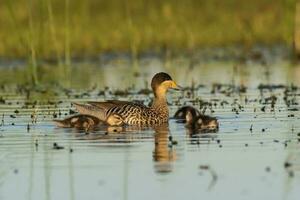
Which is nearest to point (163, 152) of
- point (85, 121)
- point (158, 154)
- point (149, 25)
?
point (158, 154)

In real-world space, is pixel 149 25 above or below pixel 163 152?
above

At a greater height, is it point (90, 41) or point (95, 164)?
point (90, 41)

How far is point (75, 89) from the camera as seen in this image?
2281cm

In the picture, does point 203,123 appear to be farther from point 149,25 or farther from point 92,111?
point 149,25

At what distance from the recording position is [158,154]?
13.8m

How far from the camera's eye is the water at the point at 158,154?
11.7 metres

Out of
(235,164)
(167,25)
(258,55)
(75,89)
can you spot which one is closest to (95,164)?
(235,164)

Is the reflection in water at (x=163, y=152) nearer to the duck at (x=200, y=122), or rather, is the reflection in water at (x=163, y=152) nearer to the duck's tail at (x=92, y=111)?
the duck at (x=200, y=122)

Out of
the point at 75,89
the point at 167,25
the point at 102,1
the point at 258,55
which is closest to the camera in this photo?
the point at 75,89

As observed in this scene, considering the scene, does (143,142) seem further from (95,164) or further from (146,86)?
(146,86)

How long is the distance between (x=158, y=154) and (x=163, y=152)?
160mm

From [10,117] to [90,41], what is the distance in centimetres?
1373

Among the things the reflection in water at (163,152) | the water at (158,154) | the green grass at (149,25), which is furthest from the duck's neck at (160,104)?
the green grass at (149,25)

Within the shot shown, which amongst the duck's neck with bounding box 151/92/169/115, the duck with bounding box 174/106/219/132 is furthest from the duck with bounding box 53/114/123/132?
the duck with bounding box 174/106/219/132
